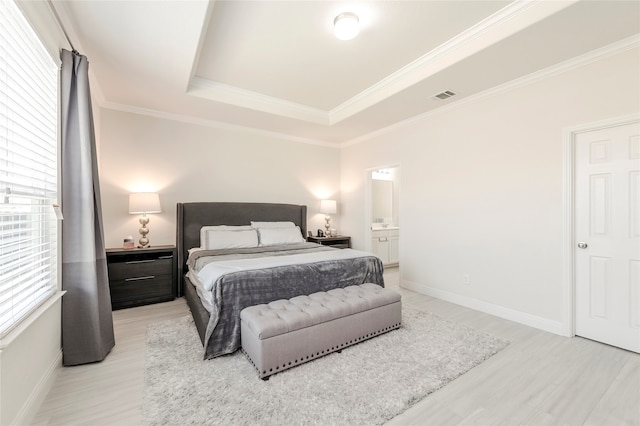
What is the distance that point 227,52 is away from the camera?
2838 millimetres

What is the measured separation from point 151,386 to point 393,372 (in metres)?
1.70

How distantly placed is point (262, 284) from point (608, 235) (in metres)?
3.13

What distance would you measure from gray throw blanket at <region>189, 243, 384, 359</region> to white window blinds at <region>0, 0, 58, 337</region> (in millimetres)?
1131

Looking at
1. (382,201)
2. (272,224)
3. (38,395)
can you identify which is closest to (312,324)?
(38,395)

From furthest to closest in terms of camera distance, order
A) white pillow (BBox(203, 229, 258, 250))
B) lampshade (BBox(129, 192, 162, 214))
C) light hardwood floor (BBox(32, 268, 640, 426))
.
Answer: white pillow (BBox(203, 229, 258, 250)) < lampshade (BBox(129, 192, 162, 214)) < light hardwood floor (BBox(32, 268, 640, 426))

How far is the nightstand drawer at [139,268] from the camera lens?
11.1 feet

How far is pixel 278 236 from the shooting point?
4.19m

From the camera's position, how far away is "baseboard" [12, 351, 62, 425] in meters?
1.56

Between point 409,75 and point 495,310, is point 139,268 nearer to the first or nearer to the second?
point 409,75

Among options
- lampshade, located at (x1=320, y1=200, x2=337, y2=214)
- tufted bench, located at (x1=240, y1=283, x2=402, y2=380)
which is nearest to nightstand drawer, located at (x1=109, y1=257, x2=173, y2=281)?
tufted bench, located at (x1=240, y1=283, x2=402, y2=380)

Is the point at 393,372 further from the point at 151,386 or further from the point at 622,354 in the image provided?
the point at 622,354

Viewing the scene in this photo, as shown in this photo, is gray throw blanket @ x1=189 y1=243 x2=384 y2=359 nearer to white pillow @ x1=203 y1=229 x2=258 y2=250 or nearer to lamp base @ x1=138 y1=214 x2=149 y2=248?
white pillow @ x1=203 y1=229 x2=258 y2=250

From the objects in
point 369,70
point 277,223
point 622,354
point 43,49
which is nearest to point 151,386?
point 43,49

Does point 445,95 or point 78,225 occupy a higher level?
point 445,95
